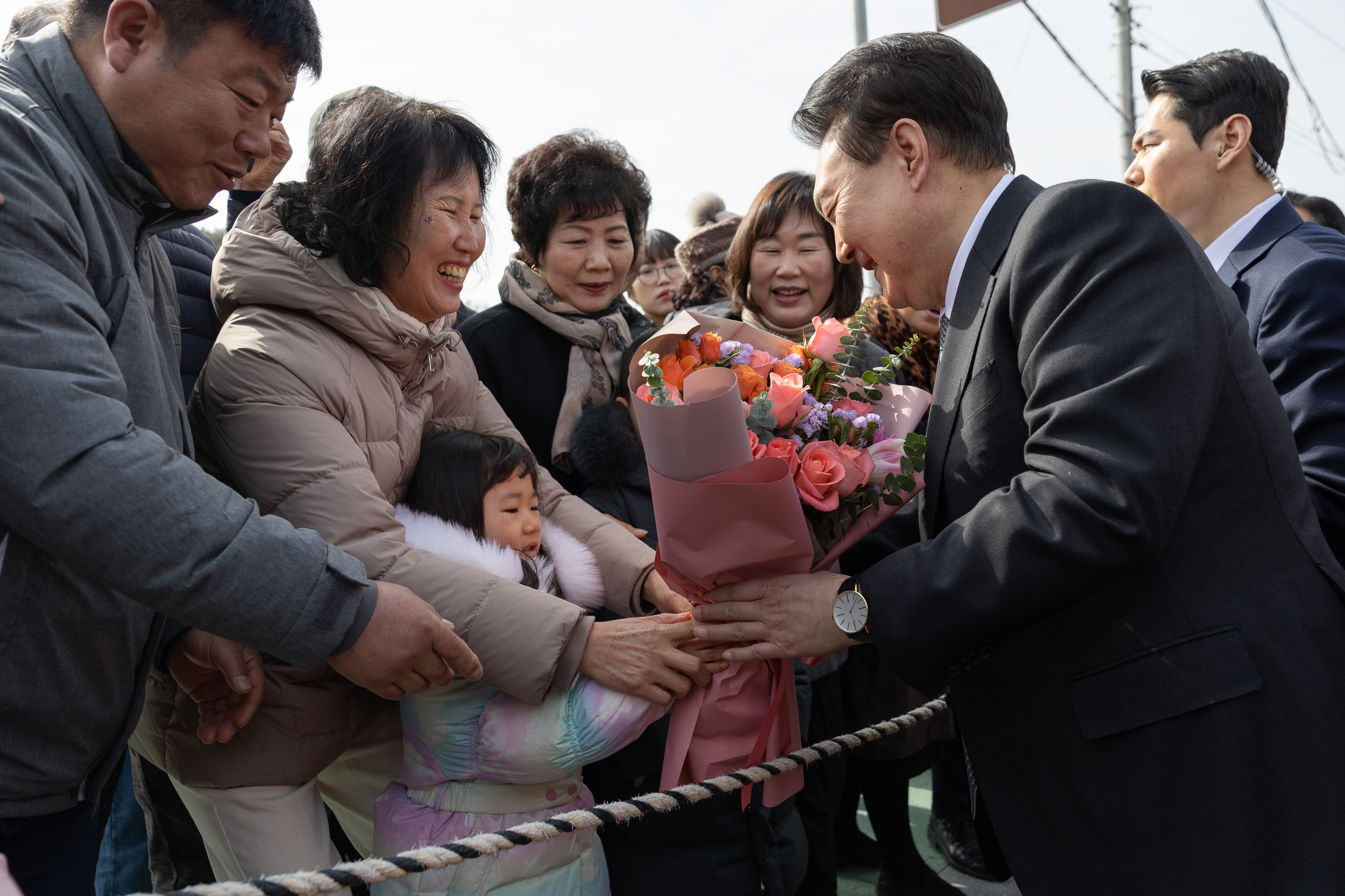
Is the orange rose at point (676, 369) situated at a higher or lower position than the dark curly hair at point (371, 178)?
lower

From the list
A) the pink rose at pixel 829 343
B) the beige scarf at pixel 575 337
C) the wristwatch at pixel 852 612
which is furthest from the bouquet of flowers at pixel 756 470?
the beige scarf at pixel 575 337

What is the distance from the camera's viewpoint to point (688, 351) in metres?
2.21

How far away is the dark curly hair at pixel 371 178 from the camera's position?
88.0 inches

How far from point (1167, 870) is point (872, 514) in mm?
886

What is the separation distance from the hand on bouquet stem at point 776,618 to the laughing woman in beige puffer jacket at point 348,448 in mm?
104

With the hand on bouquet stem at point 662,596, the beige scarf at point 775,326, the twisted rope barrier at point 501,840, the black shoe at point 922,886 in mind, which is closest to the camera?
the twisted rope barrier at point 501,840

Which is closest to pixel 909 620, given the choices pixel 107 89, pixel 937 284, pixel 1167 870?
pixel 1167 870

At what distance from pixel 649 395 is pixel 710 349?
290 mm

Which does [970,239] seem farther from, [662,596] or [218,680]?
[218,680]

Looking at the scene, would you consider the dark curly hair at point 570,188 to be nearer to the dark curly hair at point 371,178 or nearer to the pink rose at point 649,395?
the dark curly hair at point 371,178

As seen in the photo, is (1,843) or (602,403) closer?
(1,843)

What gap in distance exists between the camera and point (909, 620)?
5.83ft

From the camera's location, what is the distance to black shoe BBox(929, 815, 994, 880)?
12.4ft

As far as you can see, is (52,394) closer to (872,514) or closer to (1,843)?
(1,843)
